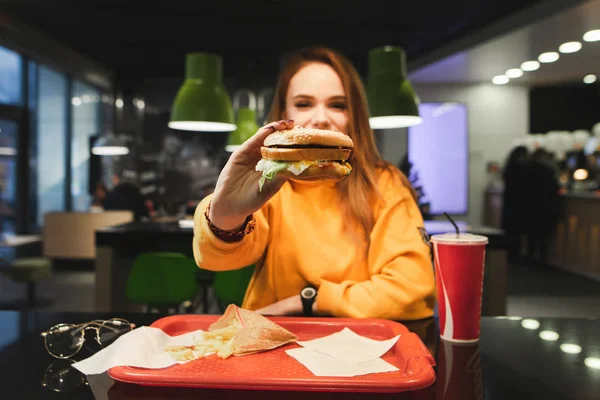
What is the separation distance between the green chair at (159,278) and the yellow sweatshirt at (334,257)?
5.27 feet

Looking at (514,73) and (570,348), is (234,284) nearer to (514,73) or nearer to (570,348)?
(570,348)

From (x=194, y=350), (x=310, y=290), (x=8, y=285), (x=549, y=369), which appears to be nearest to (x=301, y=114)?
(x=310, y=290)

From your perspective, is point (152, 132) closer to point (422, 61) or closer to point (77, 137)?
point (77, 137)

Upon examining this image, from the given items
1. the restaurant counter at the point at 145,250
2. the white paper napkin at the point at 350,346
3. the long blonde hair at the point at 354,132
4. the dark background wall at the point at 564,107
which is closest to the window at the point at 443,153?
the dark background wall at the point at 564,107

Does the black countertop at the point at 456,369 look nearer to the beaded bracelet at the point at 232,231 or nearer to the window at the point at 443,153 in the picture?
the beaded bracelet at the point at 232,231

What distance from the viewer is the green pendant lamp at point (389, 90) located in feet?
10.6

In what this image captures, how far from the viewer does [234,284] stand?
106 inches

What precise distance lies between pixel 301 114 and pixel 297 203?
0.90 feet

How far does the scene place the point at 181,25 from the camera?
816 cm

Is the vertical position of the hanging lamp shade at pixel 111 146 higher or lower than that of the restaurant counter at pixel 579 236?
higher

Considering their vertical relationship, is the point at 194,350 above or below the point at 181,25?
below

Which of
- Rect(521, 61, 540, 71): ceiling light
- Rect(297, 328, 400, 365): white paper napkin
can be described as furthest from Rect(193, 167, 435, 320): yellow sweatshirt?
Rect(521, 61, 540, 71): ceiling light

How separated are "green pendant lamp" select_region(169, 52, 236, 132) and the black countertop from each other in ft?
9.77

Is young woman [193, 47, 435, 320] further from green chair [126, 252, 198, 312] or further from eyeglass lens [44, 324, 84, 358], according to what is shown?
green chair [126, 252, 198, 312]
